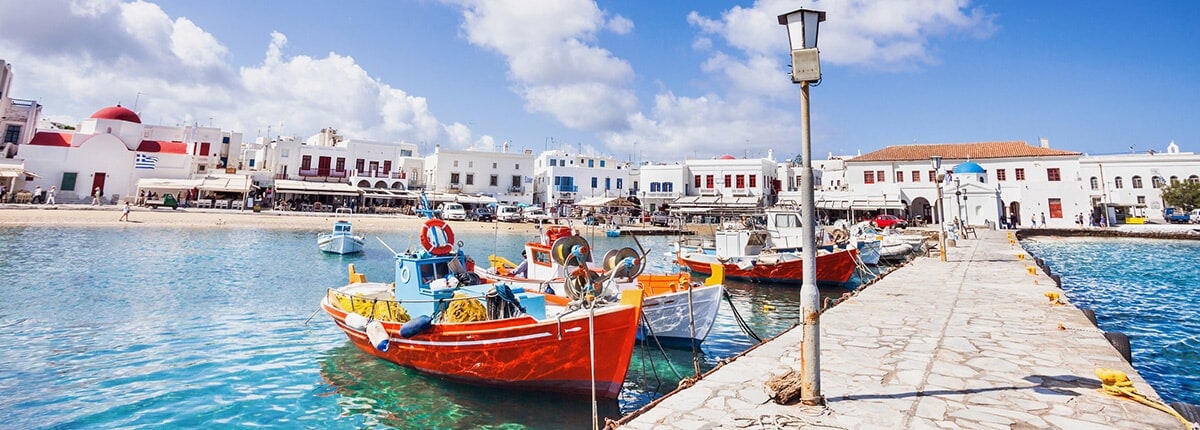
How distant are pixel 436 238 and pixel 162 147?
177 feet

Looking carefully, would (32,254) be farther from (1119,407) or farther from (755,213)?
(1119,407)

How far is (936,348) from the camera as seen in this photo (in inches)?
261

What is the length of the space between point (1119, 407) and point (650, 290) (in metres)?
7.72

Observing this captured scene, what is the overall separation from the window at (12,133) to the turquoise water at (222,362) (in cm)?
3970

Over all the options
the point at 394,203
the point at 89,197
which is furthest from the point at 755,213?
the point at 89,197

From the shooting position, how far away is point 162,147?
158 feet

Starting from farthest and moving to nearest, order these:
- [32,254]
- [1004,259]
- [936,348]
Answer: [32,254], [1004,259], [936,348]

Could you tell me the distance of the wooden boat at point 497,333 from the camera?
6.74 meters

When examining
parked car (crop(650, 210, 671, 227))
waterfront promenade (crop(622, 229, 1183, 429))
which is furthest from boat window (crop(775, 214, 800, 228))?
parked car (crop(650, 210, 671, 227))

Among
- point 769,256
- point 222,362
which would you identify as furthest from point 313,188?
point 222,362

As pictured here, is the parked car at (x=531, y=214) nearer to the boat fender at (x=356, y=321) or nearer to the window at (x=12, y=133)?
the boat fender at (x=356, y=321)

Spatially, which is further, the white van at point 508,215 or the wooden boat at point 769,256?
the white van at point 508,215

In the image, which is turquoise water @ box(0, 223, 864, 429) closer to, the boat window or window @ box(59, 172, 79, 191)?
the boat window

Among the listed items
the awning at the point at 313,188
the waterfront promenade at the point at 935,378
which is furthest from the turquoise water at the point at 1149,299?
the awning at the point at 313,188
